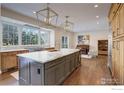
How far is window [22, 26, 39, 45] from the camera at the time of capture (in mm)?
5523

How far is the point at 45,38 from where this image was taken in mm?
7219

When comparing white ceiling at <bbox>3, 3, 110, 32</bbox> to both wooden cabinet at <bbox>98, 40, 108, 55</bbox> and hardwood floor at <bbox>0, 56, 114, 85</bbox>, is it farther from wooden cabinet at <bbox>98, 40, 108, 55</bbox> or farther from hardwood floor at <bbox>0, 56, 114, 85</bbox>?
wooden cabinet at <bbox>98, 40, 108, 55</bbox>

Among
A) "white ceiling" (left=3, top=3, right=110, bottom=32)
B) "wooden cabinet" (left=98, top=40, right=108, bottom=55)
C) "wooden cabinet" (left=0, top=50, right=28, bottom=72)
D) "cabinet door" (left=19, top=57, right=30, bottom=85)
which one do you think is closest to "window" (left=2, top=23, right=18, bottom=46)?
"wooden cabinet" (left=0, top=50, right=28, bottom=72)

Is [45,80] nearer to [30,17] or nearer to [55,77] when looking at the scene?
[55,77]

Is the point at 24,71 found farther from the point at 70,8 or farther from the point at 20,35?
the point at 20,35


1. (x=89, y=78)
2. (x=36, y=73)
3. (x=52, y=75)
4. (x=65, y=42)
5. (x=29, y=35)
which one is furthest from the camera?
(x=65, y=42)

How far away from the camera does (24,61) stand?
252 cm

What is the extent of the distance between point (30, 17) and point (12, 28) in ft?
3.39

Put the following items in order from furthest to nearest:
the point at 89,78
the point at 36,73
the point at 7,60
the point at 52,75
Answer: the point at 7,60
the point at 89,78
the point at 52,75
the point at 36,73

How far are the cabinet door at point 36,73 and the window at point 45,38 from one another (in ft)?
15.1

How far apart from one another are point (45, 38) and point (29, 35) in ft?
5.00

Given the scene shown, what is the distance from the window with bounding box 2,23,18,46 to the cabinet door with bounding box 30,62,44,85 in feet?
10.2

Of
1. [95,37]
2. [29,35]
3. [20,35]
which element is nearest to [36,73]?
[20,35]

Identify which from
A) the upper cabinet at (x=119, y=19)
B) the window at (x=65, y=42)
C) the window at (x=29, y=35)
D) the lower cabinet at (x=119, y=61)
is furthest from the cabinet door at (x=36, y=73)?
the window at (x=65, y=42)
